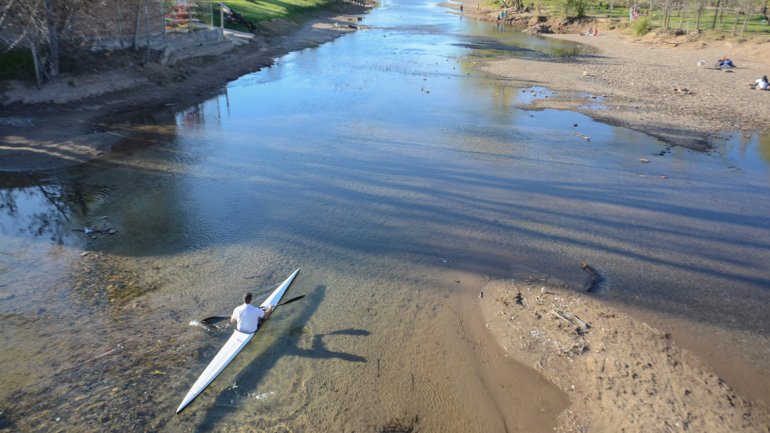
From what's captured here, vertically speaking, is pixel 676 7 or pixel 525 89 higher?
pixel 676 7

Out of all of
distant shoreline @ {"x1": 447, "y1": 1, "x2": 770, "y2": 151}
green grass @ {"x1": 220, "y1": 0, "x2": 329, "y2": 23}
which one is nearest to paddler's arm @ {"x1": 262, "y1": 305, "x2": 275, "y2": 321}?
distant shoreline @ {"x1": 447, "y1": 1, "x2": 770, "y2": 151}

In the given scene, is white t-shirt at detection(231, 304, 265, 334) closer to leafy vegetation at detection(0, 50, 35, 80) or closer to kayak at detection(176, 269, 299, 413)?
kayak at detection(176, 269, 299, 413)

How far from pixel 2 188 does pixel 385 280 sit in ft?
37.4

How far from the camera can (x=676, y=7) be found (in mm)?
56719

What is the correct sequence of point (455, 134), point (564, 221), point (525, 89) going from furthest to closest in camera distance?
point (525, 89) → point (455, 134) → point (564, 221)

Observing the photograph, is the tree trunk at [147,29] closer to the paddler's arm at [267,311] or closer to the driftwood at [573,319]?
the paddler's arm at [267,311]

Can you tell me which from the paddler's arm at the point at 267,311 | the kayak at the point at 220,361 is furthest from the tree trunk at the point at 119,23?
the paddler's arm at the point at 267,311

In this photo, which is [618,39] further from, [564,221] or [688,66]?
[564,221]

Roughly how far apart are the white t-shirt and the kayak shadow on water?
0.36 meters

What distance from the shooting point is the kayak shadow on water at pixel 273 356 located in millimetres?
7344

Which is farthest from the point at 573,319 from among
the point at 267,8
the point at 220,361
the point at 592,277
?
the point at 267,8

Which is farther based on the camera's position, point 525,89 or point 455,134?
point 525,89

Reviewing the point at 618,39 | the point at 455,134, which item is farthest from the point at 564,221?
the point at 618,39

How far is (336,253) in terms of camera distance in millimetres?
11719
